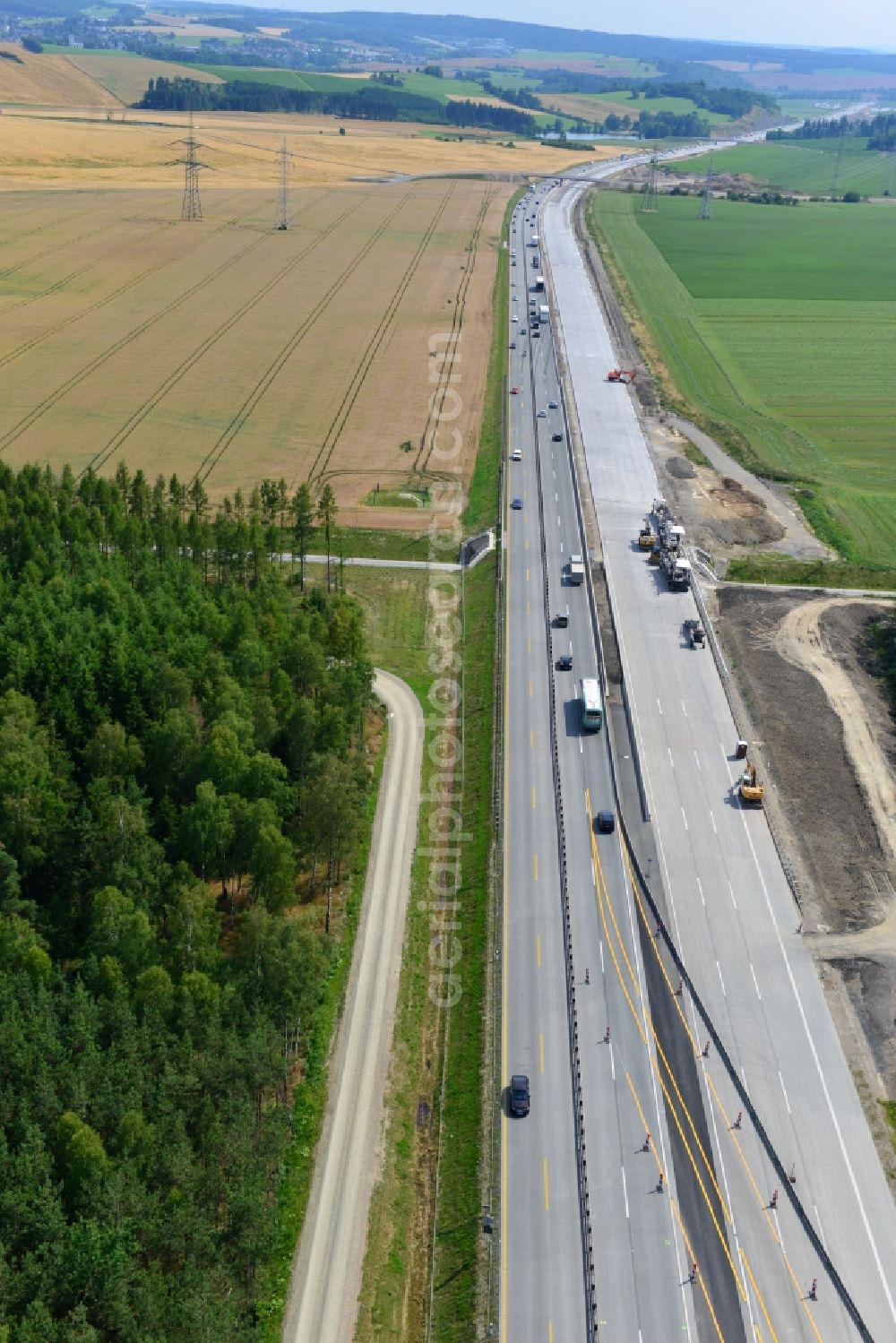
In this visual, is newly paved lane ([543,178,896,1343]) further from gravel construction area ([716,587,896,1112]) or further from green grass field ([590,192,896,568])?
green grass field ([590,192,896,568])

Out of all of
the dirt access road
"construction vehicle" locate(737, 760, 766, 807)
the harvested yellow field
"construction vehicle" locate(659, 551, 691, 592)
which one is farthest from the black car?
the harvested yellow field

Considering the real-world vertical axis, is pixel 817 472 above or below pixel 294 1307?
above

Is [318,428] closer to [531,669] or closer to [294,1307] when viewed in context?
[531,669]

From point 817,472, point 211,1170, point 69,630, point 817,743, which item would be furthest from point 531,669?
point 817,472

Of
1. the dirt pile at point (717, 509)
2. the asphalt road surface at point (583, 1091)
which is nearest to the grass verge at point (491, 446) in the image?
the dirt pile at point (717, 509)

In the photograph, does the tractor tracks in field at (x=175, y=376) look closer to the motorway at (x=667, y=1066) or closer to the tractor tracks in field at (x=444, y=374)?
the tractor tracks in field at (x=444, y=374)

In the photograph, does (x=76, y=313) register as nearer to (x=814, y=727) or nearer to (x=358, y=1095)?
(x=814, y=727)

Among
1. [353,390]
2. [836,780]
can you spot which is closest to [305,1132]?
[836,780]

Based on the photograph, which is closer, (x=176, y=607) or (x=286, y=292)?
(x=176, y=607)
